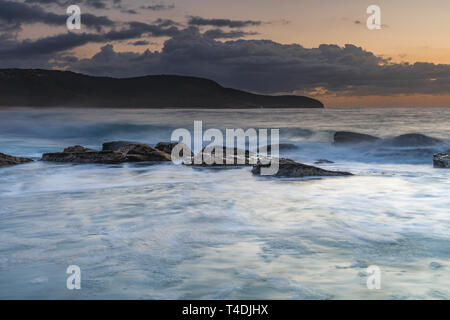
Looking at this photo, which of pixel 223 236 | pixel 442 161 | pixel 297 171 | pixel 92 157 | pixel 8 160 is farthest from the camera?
pixel 92 157

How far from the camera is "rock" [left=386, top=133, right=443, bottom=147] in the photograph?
53.7 ft

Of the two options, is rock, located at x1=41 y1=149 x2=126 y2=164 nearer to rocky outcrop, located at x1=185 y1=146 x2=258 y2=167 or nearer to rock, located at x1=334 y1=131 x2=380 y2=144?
rocky outcrop, located at x1=185 y1=146 x2=258 y2=167

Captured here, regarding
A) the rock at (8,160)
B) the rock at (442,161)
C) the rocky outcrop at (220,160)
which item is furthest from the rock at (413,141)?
the rock at (8,160)

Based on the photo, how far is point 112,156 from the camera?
37.4 feet

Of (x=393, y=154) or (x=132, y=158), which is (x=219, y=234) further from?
(x=393, y=154)

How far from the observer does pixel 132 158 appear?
38.5ft

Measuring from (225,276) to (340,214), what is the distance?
2.63m

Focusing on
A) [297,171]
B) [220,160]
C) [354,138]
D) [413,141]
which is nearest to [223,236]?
[297,171]

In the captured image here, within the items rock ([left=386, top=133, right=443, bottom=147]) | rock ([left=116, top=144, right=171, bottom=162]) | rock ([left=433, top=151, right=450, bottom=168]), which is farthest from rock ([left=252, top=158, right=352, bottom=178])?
rock ([left=386, top=133, right=443, bottom=147])

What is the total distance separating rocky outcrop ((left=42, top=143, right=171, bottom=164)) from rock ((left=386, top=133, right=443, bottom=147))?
385 inches

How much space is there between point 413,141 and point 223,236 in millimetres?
14711

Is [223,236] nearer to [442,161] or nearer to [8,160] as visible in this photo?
[442,161]

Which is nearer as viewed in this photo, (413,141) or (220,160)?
(220,160)
